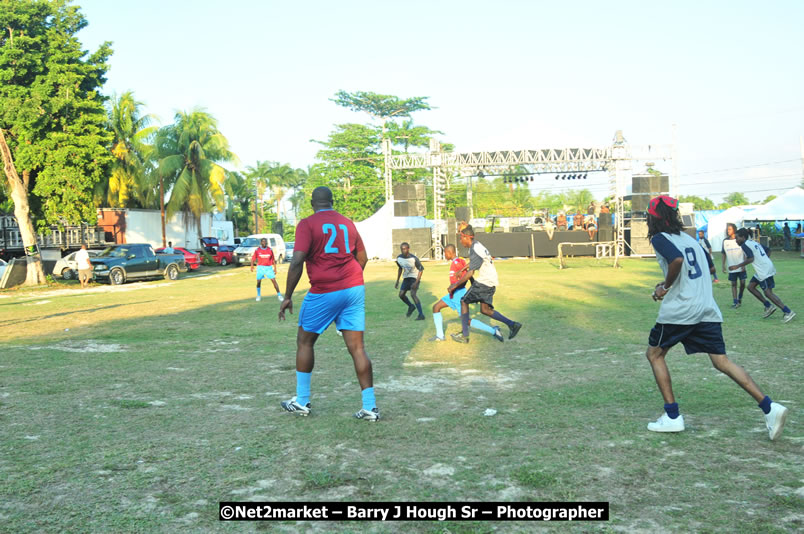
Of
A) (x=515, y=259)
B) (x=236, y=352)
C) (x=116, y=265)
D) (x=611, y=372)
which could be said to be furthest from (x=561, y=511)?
(x=515, y=259)

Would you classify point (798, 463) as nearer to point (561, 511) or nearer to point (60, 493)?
point (561, 511)

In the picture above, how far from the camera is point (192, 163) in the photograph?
42.8 m

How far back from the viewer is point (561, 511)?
3586 mm

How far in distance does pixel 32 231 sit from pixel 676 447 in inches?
1044

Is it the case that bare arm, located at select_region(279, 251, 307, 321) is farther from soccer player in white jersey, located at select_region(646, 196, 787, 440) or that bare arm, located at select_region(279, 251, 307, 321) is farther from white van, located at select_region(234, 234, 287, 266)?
white van, located at select_region(234, 234, 287, 266)

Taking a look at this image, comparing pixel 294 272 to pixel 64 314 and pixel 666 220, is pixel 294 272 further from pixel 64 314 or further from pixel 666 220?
pixel 64 314

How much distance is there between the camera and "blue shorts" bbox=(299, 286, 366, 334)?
5.58m

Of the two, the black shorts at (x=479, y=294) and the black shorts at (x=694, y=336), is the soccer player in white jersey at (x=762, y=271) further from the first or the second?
the black shorts at (x=694, y=336)

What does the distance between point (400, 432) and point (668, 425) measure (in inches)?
79.1

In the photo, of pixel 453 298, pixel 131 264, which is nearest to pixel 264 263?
pixel 453 298

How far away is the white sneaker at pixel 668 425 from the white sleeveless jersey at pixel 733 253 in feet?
29.0

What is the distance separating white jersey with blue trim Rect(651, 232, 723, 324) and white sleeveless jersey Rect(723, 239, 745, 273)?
8.63m

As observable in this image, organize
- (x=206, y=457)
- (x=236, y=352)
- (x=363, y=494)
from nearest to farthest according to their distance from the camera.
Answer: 1. (x=363, y=494)
2. (x=206, y=457)
3. (x=236, y=352)

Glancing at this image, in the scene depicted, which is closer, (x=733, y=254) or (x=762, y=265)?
(x=762, y=265)
